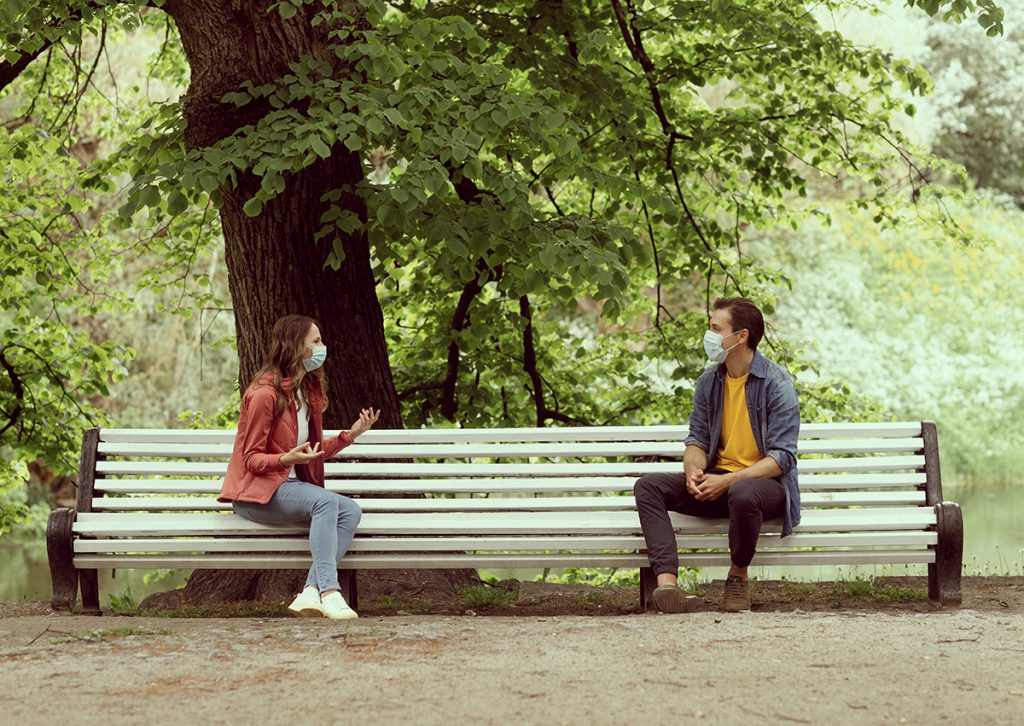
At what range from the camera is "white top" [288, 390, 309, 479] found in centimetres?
565

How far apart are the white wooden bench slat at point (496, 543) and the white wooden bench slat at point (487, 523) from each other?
3cm

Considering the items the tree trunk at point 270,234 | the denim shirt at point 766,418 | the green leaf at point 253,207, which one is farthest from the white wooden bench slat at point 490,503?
the green leaf at point 253,207

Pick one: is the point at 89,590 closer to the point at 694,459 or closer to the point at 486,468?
the point at 486,468

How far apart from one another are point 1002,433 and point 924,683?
21165mm

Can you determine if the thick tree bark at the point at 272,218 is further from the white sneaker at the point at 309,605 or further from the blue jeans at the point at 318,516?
the white sneaker at the point at 309,605

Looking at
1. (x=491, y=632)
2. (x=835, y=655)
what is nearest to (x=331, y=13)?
(x=491, y=632)

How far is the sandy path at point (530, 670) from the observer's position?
369 cm

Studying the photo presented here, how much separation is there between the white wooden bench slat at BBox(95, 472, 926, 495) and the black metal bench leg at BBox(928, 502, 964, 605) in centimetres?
25

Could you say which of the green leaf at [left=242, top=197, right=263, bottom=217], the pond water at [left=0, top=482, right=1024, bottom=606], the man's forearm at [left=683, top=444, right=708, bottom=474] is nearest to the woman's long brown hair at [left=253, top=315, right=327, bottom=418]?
the green leaf at [left=242, top=197, right=263, bottom=217]

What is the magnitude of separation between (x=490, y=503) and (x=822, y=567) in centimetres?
1042

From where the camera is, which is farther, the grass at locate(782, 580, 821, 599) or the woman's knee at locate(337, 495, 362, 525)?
the grass at locate(782, 580, 821, 599)

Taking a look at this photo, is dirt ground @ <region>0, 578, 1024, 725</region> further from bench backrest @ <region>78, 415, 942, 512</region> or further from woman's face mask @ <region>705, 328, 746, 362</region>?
woman's face mask @ <region>705, 328, 746, 362</region>

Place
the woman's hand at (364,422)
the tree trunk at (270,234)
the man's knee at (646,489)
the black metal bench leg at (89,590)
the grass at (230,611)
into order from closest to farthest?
the woman's hand at (364,422), the man's knee at (646,489), the black metal bench leg at (89,590), the grass at (230,611), the tree trunk at (270,234)

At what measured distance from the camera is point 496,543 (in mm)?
5719
